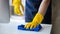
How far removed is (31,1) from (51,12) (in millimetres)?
216

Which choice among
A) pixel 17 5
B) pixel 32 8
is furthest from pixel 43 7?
pixel 17 5

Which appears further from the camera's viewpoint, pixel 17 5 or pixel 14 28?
pixel 17 5

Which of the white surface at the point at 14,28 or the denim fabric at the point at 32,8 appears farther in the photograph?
the denim fabric at the point at 32,8

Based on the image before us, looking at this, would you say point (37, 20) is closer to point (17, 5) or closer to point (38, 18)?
point (38, 18)

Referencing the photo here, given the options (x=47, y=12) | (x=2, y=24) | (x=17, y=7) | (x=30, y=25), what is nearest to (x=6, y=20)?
(x=2, y=24)

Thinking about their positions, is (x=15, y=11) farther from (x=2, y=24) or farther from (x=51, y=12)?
(x=51, y=12)

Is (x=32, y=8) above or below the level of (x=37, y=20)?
above

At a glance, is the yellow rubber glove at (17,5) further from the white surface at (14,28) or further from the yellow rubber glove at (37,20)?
the yellow rubber glove at (37,20)

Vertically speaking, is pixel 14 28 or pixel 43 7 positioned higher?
pixel 43 7

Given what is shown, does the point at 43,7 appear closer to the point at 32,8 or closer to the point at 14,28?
the point at 32,8

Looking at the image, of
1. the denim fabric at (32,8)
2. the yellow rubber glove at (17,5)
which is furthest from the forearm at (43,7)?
the yellow rubber glove at (17,5)

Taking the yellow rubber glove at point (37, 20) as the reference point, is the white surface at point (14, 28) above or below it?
below

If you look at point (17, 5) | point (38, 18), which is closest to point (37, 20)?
point (38, 18)

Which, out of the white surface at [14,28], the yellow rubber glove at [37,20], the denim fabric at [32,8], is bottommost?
the white surface at [14,28]
